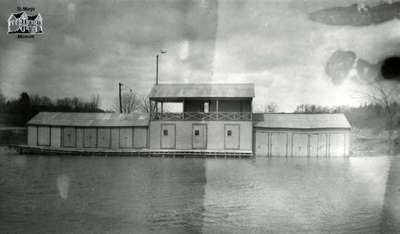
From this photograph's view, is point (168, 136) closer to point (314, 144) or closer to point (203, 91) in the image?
point (203, 91)

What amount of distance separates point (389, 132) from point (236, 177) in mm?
6960

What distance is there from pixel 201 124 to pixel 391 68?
354 inches

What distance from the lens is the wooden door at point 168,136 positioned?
51.9 ft

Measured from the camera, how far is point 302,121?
17016 millimetres

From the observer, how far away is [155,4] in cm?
890

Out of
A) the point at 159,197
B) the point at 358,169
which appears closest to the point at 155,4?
the point at 159,197

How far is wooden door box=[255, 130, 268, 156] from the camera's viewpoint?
16.9m

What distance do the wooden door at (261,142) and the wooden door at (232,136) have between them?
61.7 inches

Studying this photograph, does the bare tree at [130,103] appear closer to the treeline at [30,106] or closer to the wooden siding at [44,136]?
the treeline at [30,106]

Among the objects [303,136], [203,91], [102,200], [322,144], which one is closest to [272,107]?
[303,136]

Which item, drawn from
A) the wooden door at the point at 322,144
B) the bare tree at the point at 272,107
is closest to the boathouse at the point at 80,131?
the bare tree at the point at 272,107

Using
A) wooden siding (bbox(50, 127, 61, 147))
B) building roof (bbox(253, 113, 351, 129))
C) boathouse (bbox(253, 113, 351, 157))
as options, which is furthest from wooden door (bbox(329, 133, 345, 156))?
wooden siding (bbox(50, 127, 61, 147))

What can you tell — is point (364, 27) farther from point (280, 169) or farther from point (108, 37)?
point (108, 37)

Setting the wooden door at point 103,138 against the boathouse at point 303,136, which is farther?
the wooden door at point 103,138
